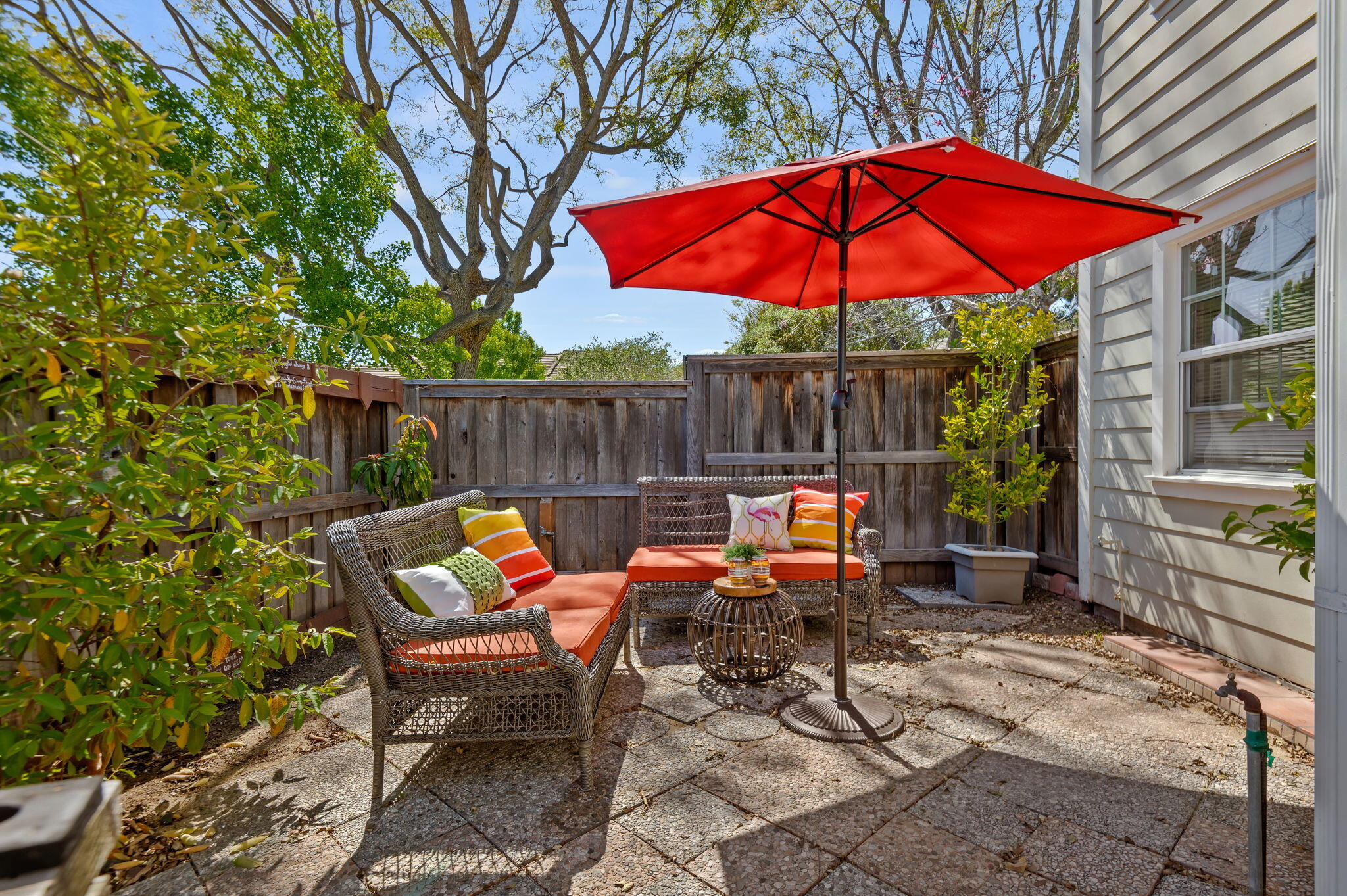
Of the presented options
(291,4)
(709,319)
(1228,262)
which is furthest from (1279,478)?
(291,4)

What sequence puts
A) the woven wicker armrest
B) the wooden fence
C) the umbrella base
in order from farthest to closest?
the wooden fence → the umbrella base → the woven wicker armrest

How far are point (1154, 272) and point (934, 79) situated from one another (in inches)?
248

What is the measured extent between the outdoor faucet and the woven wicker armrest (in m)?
1.69

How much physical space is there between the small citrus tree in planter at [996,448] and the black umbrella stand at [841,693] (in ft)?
6.67

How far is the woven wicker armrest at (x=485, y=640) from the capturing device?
1928 millimetres

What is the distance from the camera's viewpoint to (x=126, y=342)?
4.54 feet

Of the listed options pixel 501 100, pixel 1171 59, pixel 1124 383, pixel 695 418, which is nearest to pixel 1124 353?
pixel 1124 383

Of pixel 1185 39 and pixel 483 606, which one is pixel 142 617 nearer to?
pixel 483 606

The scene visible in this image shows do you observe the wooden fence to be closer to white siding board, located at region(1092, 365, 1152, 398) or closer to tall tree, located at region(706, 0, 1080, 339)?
white siding board, located at region(1092, 365, 1152, 398)

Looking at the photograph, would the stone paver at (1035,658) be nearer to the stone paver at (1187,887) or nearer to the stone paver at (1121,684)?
the stone paver at (1121,684)

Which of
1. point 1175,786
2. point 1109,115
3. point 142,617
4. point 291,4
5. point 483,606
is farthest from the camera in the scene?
point 291,4

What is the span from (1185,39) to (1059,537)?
2985 mm

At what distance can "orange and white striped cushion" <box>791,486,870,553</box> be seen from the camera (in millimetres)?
3734

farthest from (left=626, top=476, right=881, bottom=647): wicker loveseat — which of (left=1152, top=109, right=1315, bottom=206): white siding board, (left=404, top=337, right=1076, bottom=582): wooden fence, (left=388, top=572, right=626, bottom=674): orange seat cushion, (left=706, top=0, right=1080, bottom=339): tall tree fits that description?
(left=706, top=0, right=1080, bottom=339): tall tree
